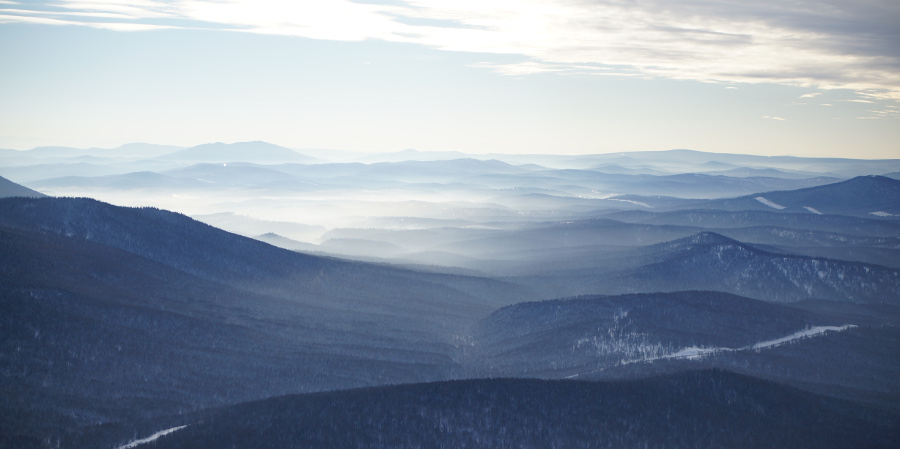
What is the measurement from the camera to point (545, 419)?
3484 inches

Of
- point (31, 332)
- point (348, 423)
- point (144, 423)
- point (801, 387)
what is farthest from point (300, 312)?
point (801, 387)

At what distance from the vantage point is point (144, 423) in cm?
9412

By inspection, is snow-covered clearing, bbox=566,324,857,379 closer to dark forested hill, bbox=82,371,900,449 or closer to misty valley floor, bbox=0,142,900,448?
misty valley floor, bbox=0,142,900,448

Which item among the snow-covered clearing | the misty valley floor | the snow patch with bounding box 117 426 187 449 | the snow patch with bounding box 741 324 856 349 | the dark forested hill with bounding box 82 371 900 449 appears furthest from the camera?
the snow patch with bounding box 741 324 856 349

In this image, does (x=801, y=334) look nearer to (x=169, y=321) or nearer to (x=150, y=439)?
(x=169, y=321)

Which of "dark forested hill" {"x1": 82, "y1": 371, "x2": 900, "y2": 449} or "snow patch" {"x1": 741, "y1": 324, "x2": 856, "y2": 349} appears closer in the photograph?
"dark forested hill" {"x1": 82, "y1": 371, "x2": 900, "y2": 449}

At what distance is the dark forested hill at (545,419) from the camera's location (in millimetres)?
83062

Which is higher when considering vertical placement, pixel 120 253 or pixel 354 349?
pixel 120 253

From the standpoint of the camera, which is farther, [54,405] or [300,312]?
[300,312]

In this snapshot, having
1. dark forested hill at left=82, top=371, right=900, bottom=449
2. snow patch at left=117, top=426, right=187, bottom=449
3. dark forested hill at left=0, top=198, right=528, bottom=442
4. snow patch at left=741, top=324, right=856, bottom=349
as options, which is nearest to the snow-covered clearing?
snow patch at left=741, top=324, right=856, bottom=349

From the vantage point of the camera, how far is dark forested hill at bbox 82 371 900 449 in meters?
83.1

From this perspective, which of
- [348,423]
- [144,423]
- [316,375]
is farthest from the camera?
[316,375]

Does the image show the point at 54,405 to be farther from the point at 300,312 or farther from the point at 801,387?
the point at 801,387

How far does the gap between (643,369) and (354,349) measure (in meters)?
52.1
